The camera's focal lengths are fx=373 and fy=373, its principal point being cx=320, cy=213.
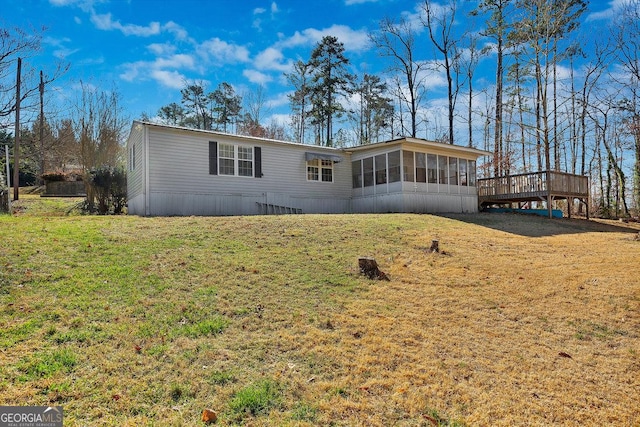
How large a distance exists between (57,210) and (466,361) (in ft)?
Result: 57.9

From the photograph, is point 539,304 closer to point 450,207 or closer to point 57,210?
point 450,207

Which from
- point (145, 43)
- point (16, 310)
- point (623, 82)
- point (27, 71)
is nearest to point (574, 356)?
point (16, 310)

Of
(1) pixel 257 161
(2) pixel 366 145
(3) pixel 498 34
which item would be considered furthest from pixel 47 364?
(3) pixel 498 34

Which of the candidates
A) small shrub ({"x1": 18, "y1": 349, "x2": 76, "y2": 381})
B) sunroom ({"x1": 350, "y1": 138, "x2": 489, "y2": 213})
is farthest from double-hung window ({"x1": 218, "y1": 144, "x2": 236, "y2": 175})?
small shrub ({"x1": 18, "y1": 349, "x2": 76, "y2": 381})

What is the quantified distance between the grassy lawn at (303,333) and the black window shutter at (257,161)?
709 centimetres

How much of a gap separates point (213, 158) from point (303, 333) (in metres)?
11.1

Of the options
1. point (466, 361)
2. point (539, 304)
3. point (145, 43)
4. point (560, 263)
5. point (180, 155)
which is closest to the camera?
point (466, 361)

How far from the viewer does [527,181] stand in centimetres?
1809

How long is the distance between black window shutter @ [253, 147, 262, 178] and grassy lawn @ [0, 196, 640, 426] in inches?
279

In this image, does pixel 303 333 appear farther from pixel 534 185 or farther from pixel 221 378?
pixel 534 185

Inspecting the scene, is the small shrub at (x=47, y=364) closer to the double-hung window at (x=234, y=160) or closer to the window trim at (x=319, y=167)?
the double-hung window at (x=234, y=160)

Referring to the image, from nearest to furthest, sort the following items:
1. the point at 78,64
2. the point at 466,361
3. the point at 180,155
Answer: the point at 466,361 → the point at 180,155 → the point at 78,64

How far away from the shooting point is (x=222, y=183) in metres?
14.4

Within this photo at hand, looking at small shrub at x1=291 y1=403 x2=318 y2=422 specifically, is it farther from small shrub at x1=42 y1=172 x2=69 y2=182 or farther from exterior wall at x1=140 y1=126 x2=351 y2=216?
small shrub at x1=42 y1=172 x2=69 y2=182
